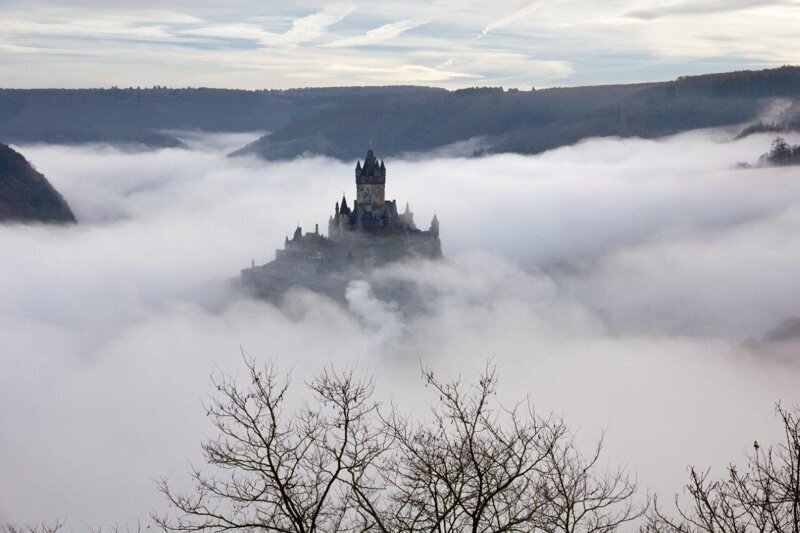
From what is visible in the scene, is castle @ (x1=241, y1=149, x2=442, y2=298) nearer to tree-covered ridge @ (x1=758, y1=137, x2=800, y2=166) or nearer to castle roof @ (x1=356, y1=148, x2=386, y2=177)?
castle roof @ (x1=356, y1=148, x2=386, y2=177)

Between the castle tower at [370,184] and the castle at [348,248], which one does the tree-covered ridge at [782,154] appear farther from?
the castle tower at [370,184]

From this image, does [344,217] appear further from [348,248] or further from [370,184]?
[370,184]

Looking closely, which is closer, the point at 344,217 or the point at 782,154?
the point at 344,217

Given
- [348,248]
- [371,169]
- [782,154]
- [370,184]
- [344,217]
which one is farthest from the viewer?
[782,154]

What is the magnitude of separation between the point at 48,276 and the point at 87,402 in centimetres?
7887

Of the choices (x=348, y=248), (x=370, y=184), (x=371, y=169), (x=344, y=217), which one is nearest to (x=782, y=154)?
(x=370, y=184)

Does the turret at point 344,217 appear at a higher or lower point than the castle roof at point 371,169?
lower

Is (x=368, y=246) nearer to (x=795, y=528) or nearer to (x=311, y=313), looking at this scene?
(x=311, y=313)

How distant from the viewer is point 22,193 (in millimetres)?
162375

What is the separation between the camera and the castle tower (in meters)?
101

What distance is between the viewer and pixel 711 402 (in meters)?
87.9

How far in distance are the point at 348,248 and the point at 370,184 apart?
227 inches

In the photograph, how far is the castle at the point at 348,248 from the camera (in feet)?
330

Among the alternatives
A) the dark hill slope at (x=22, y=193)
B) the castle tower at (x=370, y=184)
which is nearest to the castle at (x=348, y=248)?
the castle tower at (x=370, y=184)
